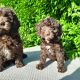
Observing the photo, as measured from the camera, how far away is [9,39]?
22.8 ft

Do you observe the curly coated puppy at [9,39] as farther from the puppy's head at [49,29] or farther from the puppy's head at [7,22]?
the puppy's head at [49,29]

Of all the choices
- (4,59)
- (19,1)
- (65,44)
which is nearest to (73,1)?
(65,44)

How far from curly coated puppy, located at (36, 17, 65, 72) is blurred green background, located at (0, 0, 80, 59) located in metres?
1.05

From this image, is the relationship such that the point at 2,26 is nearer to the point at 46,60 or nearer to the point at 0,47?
the point at 0,47

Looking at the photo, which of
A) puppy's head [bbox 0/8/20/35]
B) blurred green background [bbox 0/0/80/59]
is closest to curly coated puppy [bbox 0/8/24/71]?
puppy's head [bbox 0/8/20/35]

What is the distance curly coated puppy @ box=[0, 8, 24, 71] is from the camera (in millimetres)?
6668

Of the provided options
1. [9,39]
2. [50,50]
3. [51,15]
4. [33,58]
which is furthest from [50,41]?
[51,15]

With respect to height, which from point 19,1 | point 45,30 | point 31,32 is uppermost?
point 45,30

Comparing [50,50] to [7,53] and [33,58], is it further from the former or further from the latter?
[33,58]

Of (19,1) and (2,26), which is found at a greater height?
(2,26)

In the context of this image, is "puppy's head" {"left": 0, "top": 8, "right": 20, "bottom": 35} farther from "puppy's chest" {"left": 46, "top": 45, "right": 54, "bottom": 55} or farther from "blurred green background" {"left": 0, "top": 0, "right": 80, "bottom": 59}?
"blurred green background" {"left": 0, "top": 0, "right": 80, "bottom": 59}

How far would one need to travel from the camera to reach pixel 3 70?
7.13 m

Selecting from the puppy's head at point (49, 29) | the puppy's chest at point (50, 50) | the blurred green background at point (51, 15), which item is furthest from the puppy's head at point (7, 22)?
the blurred green background at point (51, 15)

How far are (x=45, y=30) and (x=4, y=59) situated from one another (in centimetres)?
101
